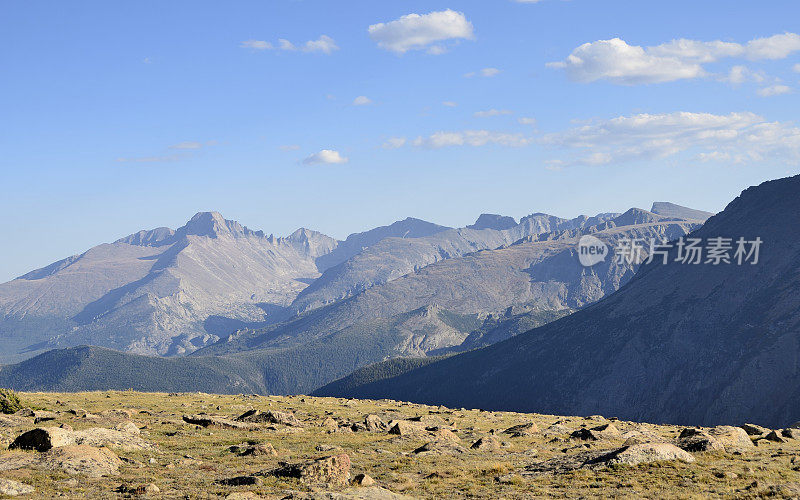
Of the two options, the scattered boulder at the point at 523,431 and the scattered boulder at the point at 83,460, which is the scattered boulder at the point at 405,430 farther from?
the scattered boulder at the point at 83,460

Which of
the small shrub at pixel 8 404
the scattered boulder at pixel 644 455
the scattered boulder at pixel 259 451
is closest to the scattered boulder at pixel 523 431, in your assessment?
the scattered boulder at pixel 644 455

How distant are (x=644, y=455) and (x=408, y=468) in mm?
15809

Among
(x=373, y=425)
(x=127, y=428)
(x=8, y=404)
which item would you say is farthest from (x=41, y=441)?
(x=8, y=404)

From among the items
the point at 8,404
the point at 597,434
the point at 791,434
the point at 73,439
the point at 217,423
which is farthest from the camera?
the point at 8,404

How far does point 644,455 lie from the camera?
4250cm

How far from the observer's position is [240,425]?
68625mm

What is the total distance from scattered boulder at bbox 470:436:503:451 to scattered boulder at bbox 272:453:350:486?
58.3ft

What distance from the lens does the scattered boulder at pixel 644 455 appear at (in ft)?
138

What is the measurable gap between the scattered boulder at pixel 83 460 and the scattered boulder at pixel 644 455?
31.9m

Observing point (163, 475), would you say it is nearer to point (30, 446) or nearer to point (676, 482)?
point (30, 446)

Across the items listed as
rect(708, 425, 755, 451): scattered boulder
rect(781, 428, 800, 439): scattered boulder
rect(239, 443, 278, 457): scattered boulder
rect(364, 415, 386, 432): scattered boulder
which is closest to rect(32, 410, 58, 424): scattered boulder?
rect(239, 443, 278, 457): scattered boulder

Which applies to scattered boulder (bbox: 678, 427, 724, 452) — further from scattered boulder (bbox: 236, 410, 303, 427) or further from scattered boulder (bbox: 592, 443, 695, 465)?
scattered boulder (bbox: 236, 410, 303, 427)

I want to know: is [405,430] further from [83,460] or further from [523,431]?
[83,460]

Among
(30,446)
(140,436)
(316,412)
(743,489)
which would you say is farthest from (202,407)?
(743,489)
